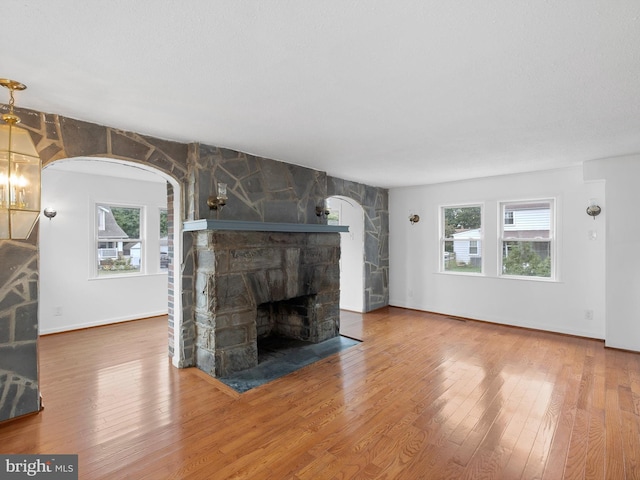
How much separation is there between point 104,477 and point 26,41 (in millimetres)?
2453

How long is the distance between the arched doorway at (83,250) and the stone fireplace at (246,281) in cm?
152

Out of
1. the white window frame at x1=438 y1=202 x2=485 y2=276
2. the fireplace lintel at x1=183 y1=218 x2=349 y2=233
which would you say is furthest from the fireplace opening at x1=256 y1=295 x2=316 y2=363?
the white window frame at x1=438 y1=202 x2=485 y2=276

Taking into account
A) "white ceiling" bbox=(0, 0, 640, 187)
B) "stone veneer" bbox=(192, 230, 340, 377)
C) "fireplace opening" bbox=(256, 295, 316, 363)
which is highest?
"white ceiling" bbox=(0, 0, 640, 187)

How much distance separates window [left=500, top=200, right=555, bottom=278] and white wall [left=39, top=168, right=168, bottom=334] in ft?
20.1

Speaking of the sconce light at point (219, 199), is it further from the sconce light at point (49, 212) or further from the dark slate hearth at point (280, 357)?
the sconce light at point (49, 212)

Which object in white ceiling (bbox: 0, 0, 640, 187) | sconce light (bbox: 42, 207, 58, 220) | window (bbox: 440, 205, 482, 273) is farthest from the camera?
window (bbox: 440, 205, 482, 273)

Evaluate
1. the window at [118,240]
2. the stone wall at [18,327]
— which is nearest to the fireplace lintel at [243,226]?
the stone wall at [18,327]

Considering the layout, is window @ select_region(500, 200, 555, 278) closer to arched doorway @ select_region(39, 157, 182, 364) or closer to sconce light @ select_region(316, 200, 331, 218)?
sconce light @ select_region(316, 200, 331, 218)

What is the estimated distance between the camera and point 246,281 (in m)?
3.54

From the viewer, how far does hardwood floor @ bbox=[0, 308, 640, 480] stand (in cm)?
205

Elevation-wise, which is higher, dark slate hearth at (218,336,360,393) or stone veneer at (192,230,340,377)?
stone veneer at (192,230,340,377)

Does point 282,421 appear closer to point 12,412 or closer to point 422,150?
point 12,412

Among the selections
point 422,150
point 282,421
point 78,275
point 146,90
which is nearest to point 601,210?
point 422,150

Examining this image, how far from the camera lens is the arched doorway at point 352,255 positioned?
19.9 ft
